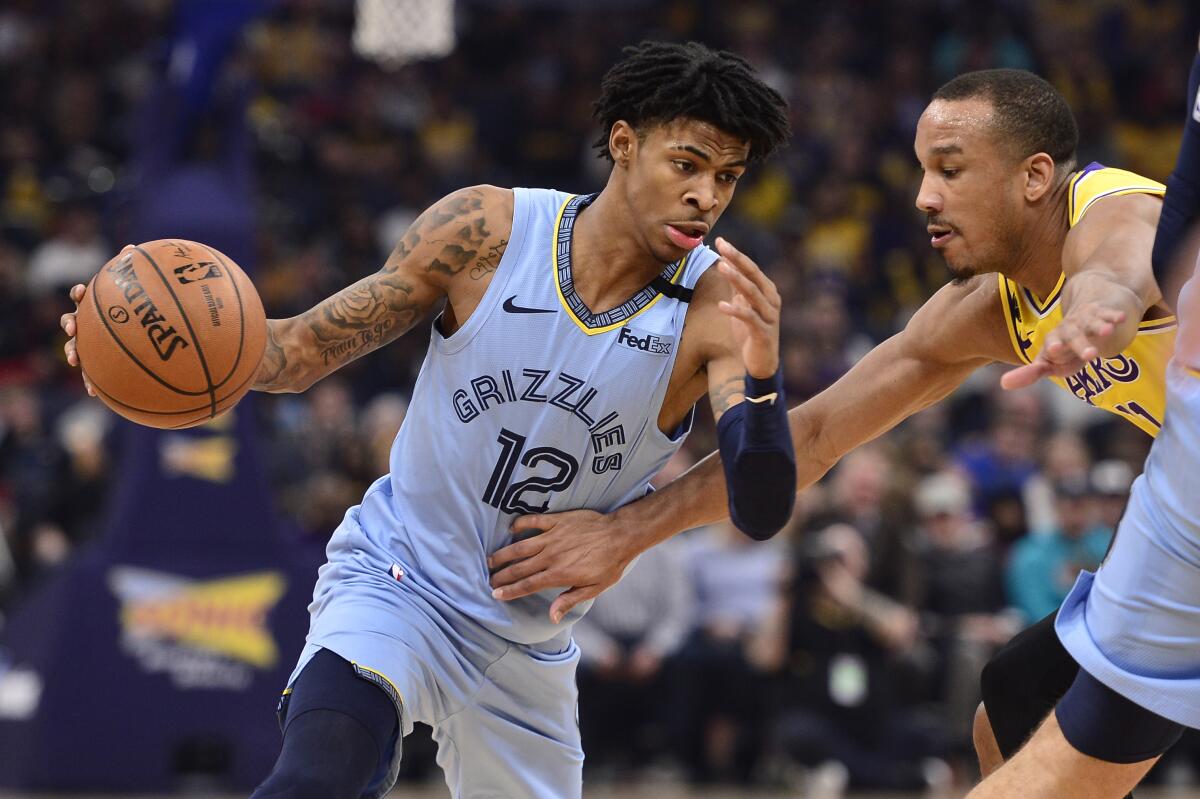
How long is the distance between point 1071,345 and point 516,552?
1566mm

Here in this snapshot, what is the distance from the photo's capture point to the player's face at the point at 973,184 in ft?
13.7

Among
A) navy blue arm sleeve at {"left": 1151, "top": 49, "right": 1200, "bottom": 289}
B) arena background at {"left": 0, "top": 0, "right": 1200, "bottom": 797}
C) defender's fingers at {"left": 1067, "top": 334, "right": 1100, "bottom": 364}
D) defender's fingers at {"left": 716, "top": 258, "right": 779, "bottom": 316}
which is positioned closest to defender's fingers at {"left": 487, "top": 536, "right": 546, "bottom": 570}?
defender's fingers at {"left": 716, "top": 258, "right": 779, "bottom": 316}

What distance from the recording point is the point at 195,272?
4.25 m

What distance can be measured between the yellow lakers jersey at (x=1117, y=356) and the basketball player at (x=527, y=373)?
0.78 metres

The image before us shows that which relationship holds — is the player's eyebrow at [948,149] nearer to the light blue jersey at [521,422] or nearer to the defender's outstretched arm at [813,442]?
the defender's outstretched arm at [813,442]

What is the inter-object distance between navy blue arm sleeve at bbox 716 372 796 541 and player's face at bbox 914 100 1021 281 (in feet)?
2.25

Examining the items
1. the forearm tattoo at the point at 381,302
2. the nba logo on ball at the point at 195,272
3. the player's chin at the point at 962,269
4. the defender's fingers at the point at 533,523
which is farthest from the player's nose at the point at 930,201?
the nba logo on ball at the point at 195,272

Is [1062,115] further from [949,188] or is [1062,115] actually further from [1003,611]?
[1003,611]

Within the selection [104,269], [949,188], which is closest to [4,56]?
[104,269]

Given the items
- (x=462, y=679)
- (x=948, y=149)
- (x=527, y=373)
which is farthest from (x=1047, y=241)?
(x=462, y=679)

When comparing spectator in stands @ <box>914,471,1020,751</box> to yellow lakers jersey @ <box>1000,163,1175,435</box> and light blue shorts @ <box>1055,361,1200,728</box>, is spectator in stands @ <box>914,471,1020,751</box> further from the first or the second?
light blue shorts @ <box>1055,361,1200,728</box>

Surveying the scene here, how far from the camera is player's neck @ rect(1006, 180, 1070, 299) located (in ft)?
13.7

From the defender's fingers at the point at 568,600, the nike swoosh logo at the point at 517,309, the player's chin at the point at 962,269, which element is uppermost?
the player's chin at the point at 962,269

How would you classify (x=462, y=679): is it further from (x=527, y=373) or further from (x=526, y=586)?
(x=527, y=373)
